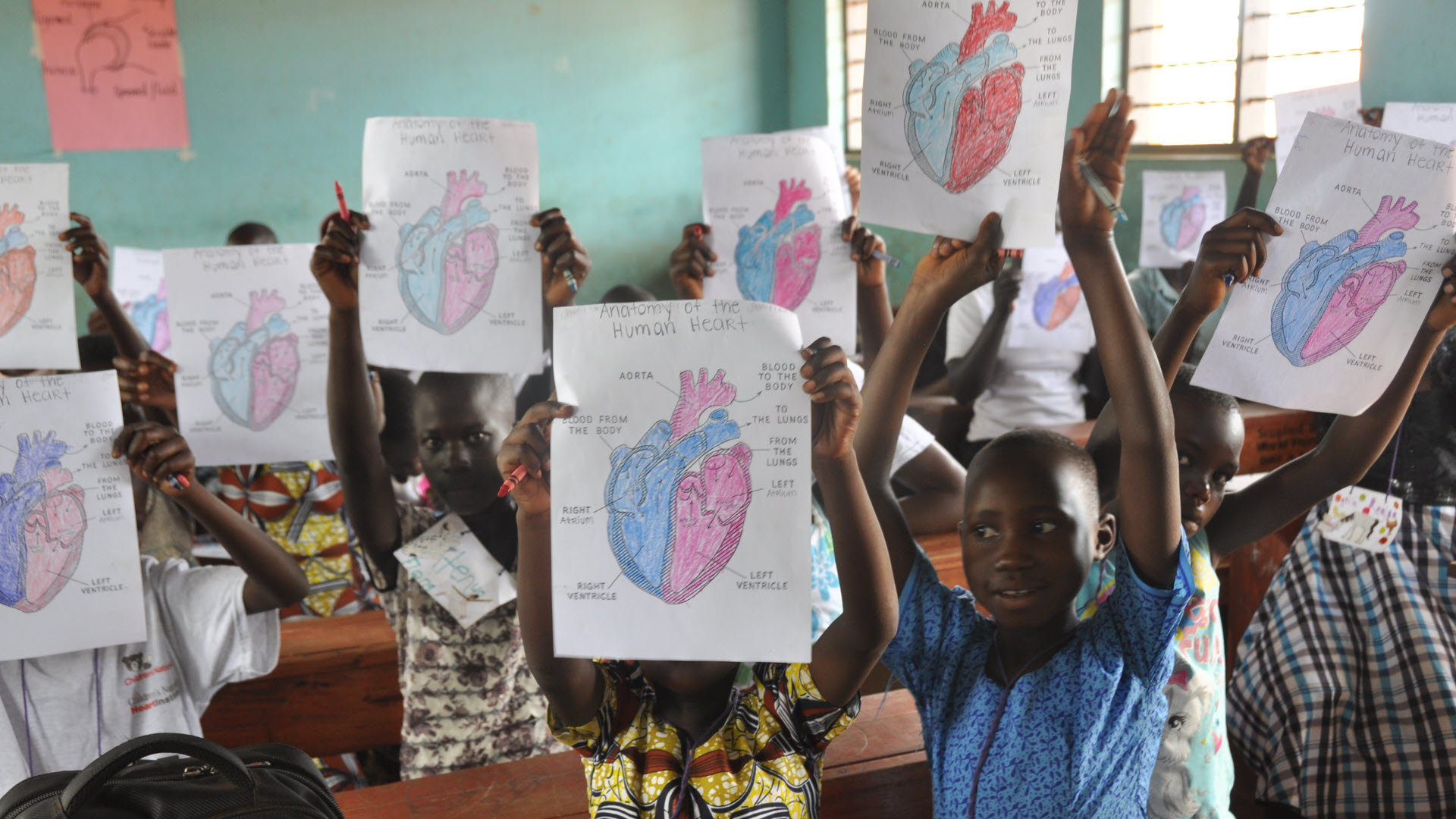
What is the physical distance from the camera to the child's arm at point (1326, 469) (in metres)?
1.55

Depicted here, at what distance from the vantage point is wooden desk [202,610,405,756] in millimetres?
1875

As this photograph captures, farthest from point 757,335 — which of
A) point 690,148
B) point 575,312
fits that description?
point 690,148

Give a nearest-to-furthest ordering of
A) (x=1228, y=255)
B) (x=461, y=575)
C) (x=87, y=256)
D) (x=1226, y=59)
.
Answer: (x=1228, y=255)
(x=461, y=575)
(x=87, y=256)
(x=1226, y=59)

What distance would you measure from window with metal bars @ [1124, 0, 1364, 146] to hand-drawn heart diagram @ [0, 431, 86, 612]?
428 cm

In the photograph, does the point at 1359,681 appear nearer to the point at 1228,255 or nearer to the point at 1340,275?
the point at 1340,275

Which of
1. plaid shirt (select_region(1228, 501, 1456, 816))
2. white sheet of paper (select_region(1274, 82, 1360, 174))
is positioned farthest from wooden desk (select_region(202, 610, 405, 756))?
white sheet of paper (select_region(1274, 82, 1360, 174))

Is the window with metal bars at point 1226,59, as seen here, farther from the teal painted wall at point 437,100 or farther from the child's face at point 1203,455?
the child's face at point 1203,455

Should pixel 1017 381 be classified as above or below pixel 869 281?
below

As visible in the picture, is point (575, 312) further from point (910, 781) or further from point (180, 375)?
point (180, 375)

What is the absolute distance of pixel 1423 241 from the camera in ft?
4.71

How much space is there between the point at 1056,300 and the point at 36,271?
2.76 metres

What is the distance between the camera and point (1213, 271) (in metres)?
1.36

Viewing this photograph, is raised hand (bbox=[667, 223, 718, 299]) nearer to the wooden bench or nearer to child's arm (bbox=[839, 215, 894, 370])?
child's arm (bbox=[839, 215, 894, 370])

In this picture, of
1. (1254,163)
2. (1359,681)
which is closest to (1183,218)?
(1254,163)
